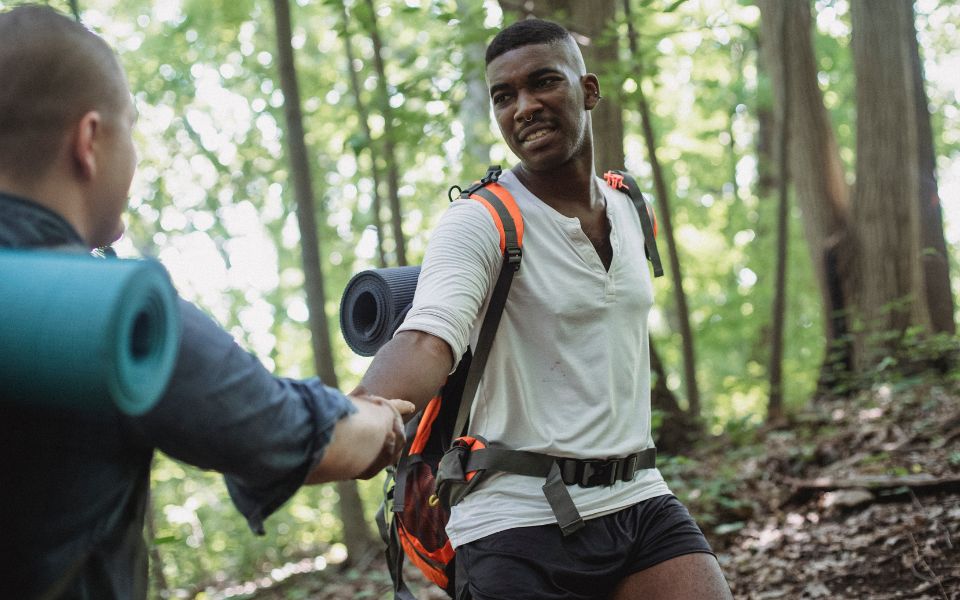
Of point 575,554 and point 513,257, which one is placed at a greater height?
A: point 513,257

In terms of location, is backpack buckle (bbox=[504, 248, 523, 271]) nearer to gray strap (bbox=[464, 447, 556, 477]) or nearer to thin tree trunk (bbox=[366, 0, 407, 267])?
gray strap (bbox=[464, 447, 556, 477])

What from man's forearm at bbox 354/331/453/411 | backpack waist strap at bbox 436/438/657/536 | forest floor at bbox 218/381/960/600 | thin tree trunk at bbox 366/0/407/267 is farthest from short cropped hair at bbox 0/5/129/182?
thin tree trunk at bbox 366/0/407/267

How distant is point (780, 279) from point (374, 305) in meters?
9.22

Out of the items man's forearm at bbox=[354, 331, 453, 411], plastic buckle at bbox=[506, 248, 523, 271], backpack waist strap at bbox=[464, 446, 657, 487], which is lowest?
backpack waist strap at bbox=[464, 446, 657, 487]

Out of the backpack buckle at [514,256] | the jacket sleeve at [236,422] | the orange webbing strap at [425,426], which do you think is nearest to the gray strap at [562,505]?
the orange webbing strap at [425,426]

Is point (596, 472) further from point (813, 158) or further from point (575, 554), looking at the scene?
point (813, 158)

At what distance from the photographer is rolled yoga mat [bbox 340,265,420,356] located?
9.43 feet

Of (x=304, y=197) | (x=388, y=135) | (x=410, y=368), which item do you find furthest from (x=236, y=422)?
(x=304, y=197)

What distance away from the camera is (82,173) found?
5.41ft

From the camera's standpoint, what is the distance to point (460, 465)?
9.51 ft

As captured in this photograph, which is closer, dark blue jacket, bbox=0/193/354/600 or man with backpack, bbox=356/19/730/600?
dark blue jacket, bbox=0/193/354/600

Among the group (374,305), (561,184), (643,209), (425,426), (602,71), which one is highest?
(602,71)

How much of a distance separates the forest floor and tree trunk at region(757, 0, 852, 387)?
1.93m

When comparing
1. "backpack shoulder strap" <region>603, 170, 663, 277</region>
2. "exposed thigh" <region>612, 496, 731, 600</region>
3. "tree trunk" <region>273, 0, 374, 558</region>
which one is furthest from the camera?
"tree trunk" <region>273, 0, 374, 558</region>
